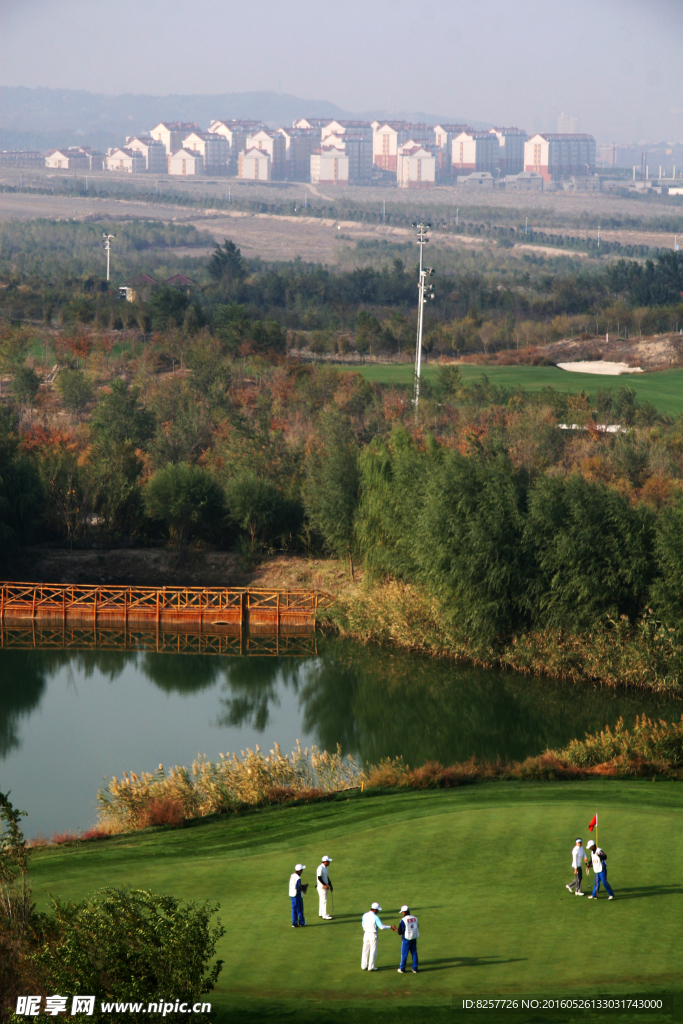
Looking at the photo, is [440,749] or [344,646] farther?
[344,646]

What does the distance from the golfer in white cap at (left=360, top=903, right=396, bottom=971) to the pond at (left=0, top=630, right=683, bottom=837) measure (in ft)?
30.7

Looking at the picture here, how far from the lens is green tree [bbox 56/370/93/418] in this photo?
5869cm

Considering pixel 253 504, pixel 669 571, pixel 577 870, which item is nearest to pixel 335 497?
pixel 253 504

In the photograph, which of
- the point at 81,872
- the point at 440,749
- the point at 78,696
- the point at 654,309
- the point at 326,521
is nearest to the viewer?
the point at 81,872

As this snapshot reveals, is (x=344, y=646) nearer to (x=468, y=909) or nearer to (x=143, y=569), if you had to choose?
(x=143, y=569)

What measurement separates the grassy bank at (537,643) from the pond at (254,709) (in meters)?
0.44

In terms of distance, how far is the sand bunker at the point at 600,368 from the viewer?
7381 cm

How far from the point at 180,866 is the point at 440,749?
10.1 m

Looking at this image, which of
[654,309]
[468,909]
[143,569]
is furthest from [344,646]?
[654,309]

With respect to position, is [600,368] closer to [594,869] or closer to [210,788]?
[210,788]

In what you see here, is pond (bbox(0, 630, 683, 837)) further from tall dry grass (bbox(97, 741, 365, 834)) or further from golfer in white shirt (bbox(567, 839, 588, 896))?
golfer in white shirt (bbox(567, 839, 588, 896))

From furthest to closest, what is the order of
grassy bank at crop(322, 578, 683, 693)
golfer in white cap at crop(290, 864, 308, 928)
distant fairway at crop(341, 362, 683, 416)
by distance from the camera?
1. distant fairway at crop(341, 362, 683, 416)
2. grassy bank at crop(322, 578, 683, 693)
3. golfer in white cap at crop(290, 864, 308, 928)

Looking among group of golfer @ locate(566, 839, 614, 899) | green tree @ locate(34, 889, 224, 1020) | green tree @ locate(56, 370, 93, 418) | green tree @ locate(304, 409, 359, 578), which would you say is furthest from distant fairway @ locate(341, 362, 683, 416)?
green tree @ locate(34, 889, 224, 1020)

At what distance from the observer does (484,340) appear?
84938 mm
